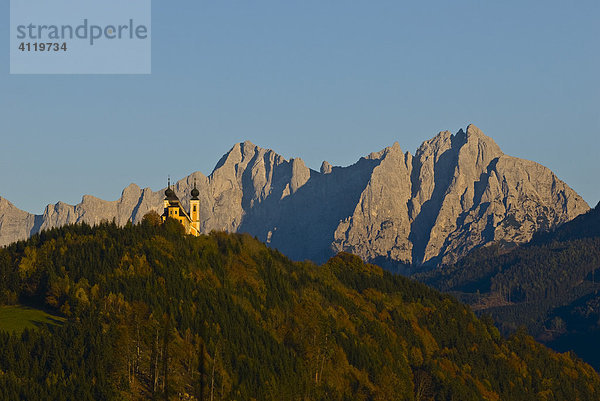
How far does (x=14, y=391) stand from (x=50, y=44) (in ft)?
226

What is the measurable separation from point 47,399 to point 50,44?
69.1 meters

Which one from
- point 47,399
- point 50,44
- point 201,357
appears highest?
point 50,44

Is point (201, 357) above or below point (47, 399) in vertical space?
below

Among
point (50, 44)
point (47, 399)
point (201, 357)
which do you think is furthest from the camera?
point (47, 399)

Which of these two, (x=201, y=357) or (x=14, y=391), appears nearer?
(x=201, y=357)

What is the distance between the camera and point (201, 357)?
8388 centimetres

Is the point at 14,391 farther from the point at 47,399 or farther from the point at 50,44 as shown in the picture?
the point at 50,44

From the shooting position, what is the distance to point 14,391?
7840 inches

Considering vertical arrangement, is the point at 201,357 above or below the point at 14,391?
below

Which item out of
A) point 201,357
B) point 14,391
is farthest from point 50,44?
point 201,357

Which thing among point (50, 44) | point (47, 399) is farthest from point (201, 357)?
point (47, 399)

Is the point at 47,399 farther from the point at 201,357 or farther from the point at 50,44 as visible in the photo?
the point at 201,357

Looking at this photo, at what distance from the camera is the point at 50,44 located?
170 metres

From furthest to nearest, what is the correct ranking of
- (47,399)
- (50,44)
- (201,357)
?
1. (47,399)
2. (50,44)
3. (201,357)
